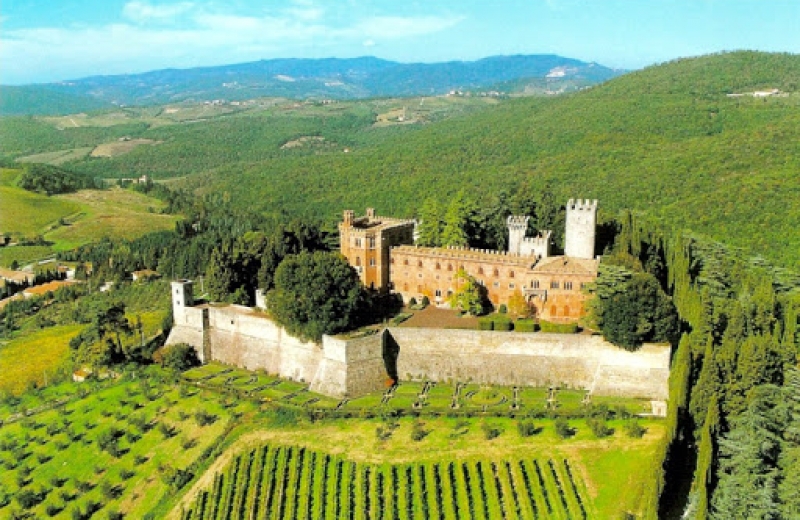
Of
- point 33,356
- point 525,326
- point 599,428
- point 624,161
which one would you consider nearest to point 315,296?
point 525,326

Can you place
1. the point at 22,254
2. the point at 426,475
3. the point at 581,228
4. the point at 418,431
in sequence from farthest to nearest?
the point at 22,254
the point at 581,228
the point at 418,431
the point at 426,475

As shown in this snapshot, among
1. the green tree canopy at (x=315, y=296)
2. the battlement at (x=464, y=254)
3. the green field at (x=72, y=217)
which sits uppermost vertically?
the battlement at (x=464, y=254)

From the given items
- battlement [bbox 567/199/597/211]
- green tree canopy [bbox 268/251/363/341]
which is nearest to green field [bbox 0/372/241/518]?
green tree canopy [bbox 268/251/363/341]

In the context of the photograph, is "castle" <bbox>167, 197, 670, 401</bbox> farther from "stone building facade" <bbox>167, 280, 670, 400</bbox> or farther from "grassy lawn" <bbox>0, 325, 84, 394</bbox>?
"grassy lawn" <bbox>0, 325, 84, 394</bbox>

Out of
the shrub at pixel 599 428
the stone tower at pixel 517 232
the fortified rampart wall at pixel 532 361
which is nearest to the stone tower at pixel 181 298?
the fortified rampart wall at pixel 532 361

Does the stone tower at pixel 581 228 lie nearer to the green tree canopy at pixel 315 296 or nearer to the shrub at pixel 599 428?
the green tree canopy at pixel 315 296

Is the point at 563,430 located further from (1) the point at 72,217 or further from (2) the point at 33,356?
(1) the point at 72,217

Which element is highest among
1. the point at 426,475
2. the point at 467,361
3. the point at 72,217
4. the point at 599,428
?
the point at 467,361
